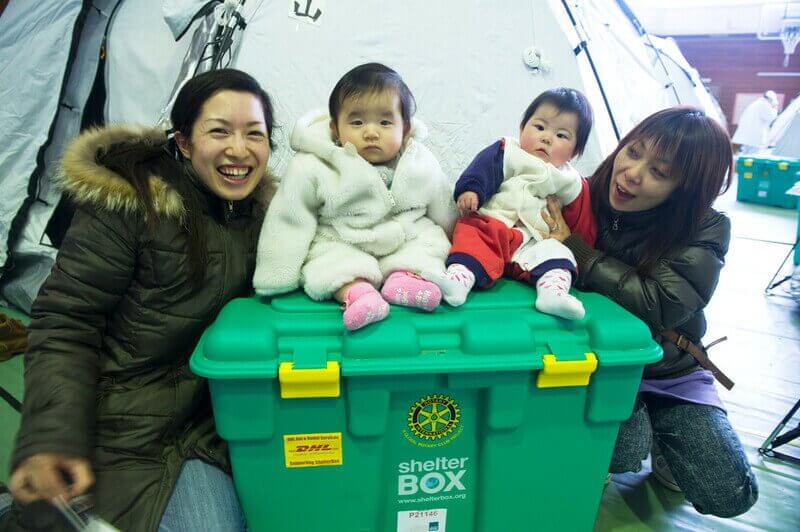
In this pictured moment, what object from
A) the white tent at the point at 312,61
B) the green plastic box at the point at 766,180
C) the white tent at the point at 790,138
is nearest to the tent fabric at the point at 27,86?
the white tent at the point at 312,61

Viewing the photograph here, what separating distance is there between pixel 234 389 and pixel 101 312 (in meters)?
0.32

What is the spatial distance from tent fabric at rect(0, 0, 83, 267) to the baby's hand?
181cm

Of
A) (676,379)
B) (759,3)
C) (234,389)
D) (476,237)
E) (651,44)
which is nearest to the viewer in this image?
(234,389)

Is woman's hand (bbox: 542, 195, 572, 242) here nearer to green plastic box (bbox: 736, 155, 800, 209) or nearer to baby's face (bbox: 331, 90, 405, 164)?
baby's face (bbox: 331, 90, 405, 164)

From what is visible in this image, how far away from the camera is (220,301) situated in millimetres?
939

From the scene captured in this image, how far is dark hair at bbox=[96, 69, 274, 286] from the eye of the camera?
87cm

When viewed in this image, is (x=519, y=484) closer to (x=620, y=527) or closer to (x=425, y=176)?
(x=620, y=527)

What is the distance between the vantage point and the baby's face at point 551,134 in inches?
43.5

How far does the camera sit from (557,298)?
0.82 m

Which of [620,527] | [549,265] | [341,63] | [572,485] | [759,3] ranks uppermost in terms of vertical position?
[759,3]

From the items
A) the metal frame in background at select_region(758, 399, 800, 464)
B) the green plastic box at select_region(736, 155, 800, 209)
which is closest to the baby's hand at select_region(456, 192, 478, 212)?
the metal frame in background at select_region(758, 399, 800, 464)

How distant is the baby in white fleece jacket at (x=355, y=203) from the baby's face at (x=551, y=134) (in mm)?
253

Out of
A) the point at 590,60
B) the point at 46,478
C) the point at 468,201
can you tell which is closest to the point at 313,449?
the point at 46,478

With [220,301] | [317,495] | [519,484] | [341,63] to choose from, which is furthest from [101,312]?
[341,63]
